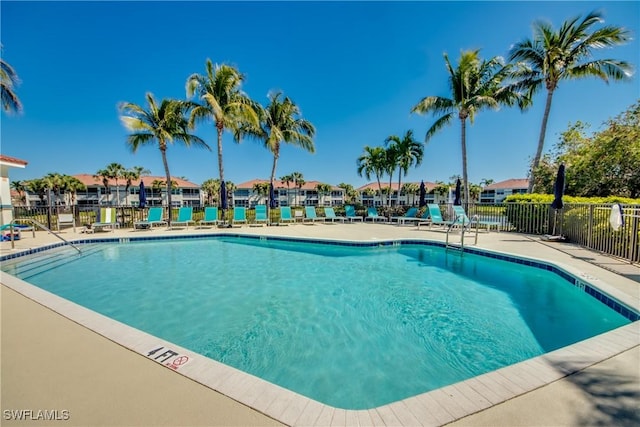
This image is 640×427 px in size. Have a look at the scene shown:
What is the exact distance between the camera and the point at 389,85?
16.9 metres

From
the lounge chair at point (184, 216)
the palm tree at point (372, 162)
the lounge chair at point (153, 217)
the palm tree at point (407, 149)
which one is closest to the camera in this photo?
the lounge chair at point (153, 217)

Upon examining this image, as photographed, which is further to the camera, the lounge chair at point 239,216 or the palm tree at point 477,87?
the lounge chair at point 239,216

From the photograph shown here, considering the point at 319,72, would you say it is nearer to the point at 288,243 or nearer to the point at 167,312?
the point at 288,243

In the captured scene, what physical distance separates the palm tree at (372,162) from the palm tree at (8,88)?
20200 millimetres

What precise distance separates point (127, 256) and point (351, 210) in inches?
496

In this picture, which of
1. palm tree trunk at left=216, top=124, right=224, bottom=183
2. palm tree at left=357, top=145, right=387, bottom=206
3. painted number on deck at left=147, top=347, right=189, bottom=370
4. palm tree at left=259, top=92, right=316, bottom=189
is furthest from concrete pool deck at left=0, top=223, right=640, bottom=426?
palm tree at left=357, top=145, right=387, bottom=206

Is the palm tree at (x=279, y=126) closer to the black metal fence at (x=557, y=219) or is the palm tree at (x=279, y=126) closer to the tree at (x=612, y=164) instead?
the black metal fence at (x=557, y=219)

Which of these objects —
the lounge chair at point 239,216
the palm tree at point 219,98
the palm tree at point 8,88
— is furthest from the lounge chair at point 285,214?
the palm tree at point 8,88

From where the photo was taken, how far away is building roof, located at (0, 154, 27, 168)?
10867 mm

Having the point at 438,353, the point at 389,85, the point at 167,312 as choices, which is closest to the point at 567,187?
the point at 389,85

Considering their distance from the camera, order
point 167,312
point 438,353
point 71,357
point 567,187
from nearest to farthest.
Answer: point 71,357 → point 438,353 → point 167,312 → point 567,187

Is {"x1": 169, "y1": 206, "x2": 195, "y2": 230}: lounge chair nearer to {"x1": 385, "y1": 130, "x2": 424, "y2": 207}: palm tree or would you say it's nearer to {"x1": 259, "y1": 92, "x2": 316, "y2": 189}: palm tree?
{"x1": 259, "y1": 92, "x2": 316, "y2": 189}: palm tree

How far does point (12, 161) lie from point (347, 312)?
1590cm

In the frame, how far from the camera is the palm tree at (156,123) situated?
14633mm
